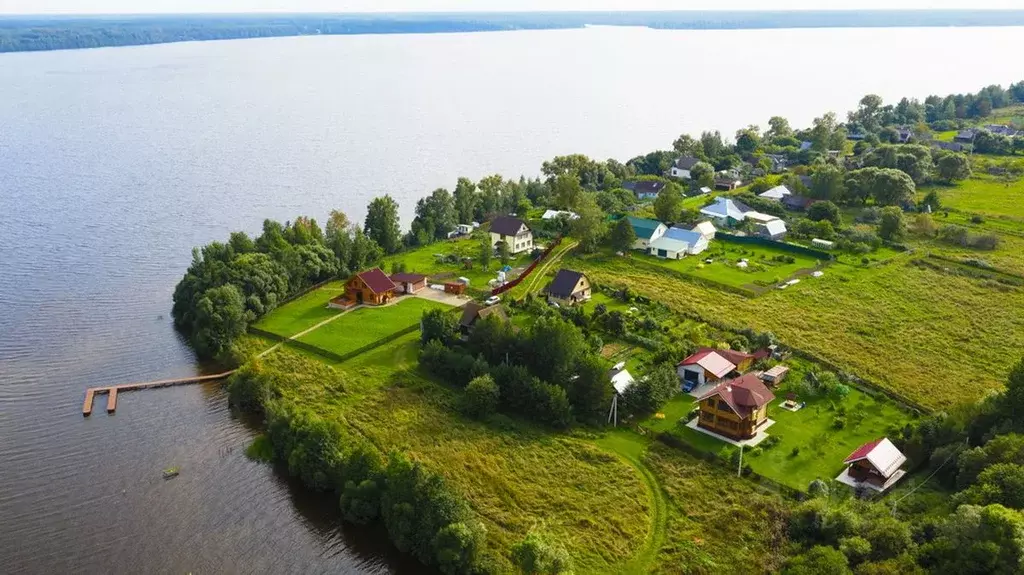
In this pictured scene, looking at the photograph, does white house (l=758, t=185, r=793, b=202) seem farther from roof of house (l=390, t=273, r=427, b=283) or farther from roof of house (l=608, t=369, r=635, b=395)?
roof of house (l=608, t=369, r=635, b=395)

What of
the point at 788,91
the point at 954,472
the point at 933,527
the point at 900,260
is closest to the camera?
the point at 933,527

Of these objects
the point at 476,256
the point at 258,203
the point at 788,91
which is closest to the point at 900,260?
the point at 476,256

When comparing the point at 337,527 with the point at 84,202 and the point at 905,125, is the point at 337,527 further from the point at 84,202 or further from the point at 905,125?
the point at 905,125

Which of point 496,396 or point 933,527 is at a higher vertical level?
point 933,527

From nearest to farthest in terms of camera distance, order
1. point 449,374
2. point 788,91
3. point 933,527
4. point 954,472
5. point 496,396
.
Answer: point 933,527 < point 954,472 < point 496,396 < point 449,374 < point 788,91

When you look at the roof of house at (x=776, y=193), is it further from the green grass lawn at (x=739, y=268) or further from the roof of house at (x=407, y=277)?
the roof of house at (x=407, y=277)

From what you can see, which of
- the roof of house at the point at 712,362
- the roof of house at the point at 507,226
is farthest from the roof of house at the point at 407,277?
the roof of house at the point at 712,362
